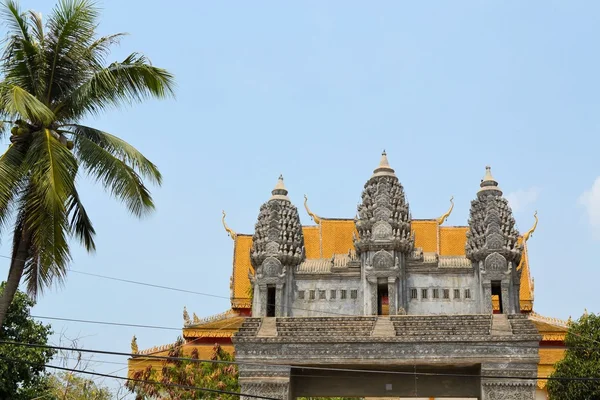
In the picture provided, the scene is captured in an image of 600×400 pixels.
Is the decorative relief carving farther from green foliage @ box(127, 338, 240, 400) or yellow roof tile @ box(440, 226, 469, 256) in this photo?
yellow roof tile @ box(440, 226, 469, 256)

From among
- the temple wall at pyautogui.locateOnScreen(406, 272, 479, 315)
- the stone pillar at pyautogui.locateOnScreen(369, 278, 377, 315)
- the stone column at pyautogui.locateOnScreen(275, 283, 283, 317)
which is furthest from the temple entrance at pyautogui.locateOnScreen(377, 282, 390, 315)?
the stone column at pyautogui.locateOnScreen(275, 283, 283, 317)

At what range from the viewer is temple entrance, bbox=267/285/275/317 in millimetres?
31609

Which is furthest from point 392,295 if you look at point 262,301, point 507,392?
point 507,392

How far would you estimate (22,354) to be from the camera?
1116 inches

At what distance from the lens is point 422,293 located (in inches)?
1233

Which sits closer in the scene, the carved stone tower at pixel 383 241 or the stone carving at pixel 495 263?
the stone carving at pixel 495 263

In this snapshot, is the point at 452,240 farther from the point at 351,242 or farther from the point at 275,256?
the point at 275,256

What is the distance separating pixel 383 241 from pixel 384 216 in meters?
1.05

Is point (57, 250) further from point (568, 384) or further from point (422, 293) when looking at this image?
point (568, 384)

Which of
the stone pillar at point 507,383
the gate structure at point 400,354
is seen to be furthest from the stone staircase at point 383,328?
Result: the stone pillar at point 507,383

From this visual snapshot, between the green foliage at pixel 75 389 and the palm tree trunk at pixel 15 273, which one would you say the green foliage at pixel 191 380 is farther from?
the palm tree trunk at pixel 15 273

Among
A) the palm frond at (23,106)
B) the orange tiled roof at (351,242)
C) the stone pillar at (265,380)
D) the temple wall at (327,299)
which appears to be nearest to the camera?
the palm frond at (23,106)

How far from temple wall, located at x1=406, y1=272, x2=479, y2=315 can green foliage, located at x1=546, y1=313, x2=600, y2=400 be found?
4.62m

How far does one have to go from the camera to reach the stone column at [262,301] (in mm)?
31250
